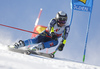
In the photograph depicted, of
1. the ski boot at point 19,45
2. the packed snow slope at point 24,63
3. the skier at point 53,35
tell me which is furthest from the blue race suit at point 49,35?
the packed snow slope at point 24,63

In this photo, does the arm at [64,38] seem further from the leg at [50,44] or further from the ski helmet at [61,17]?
the ski helmet at [61,17]

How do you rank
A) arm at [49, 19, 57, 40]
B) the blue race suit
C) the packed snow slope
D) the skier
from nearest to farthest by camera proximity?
the packed snow slope, arm at [49, 19, 57, 40], the skier, the blue race suit

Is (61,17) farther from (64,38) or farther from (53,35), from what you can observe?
(64,38)

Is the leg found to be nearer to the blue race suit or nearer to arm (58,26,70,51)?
the blue race suit

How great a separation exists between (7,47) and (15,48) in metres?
0.31

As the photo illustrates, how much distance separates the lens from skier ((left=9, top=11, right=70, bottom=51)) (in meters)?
5.66

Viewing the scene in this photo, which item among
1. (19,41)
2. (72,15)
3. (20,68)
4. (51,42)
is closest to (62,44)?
(51,42)

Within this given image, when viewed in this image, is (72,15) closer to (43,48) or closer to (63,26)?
(63,26)

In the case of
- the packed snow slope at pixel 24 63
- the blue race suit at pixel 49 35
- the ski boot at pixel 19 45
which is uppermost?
the blue race suit at pixel 49 35

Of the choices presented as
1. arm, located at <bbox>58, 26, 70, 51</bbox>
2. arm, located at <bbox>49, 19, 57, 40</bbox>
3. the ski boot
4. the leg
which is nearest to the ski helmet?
arm, located at <bbox>49, 19, 57, 40</bbox>

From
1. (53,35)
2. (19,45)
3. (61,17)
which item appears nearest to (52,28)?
(53,35)

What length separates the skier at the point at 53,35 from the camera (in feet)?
18.6

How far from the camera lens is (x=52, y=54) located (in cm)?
A: 547

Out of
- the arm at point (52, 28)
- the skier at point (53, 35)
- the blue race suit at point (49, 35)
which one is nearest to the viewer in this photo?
the arm at point (52, 28)
